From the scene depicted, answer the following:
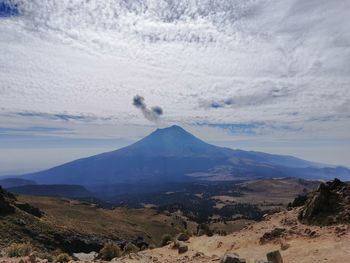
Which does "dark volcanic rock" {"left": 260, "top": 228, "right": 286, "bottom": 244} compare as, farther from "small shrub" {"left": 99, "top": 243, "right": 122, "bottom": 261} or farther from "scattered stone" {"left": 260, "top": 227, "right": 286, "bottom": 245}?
"small shrub" {"left": 99, "top": 243, "right": 122, "bottom": 261}

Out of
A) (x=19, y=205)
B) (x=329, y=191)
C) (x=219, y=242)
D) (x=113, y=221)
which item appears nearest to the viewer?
(x=329, y=191)

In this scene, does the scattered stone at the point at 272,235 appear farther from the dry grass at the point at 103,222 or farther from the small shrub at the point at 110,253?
the dry grass at the point at 103,222

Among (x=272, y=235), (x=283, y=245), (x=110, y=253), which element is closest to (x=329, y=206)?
(x=272, y=235)

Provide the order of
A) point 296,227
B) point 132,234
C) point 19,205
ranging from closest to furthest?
point 296,227, point 19,205, point 132,234

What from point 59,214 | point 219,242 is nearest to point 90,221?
point 59,214

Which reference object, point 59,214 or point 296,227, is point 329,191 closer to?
point 296,227

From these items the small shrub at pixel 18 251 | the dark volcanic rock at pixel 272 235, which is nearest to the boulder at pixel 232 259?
the dark volcanic rock at pixel 272 235

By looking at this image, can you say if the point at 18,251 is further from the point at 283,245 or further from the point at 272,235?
the point at 272,235

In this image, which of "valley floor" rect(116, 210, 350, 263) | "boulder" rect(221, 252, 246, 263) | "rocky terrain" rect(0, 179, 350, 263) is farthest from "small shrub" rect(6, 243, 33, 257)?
"boulder" rect(221, 252, 246, 263)
